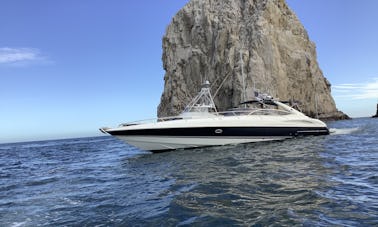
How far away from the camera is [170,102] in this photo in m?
72.9

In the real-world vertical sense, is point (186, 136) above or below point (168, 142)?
above

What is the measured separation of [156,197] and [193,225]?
2.48m

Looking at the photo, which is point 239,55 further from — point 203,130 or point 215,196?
point 215,196

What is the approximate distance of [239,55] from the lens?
206 feet

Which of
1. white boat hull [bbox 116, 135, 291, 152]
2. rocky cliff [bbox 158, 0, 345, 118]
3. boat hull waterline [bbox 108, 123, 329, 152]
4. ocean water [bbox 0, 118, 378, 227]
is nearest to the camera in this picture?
ocean water [bbox 0, 118, 378, 227]

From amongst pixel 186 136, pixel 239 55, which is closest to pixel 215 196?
pixel 186 136

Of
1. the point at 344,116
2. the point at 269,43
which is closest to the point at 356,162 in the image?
the point at 269,43

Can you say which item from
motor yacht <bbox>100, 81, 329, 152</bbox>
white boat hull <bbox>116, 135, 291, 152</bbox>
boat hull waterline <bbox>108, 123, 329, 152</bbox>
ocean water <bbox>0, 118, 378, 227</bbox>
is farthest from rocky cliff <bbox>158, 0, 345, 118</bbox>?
ocean water <bbox>0, 118, 378, 227</bbox>

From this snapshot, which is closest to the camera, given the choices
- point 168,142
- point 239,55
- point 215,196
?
point 215,196

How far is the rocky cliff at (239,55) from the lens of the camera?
207 feet

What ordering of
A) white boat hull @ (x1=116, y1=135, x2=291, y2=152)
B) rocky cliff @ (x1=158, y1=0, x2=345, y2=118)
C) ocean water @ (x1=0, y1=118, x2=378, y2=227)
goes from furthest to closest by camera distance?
1. rocky cliff @ (x1=158, y1=0, x2=345, y2=118)
2. white boat hull @ (x1=116, y1=135, x2=291, y2=152)
3. ocean water @ (x1=0, y1=118, x2=378, y2=227)

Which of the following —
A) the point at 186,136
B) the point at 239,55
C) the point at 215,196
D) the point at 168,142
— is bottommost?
the point at 215,196

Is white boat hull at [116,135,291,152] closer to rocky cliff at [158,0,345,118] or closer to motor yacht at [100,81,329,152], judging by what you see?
motor yacht at [100,81,329,152]

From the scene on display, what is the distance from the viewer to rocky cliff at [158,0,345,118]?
63062mm
